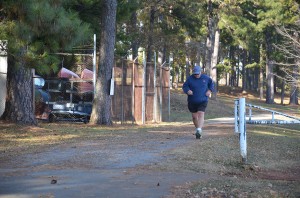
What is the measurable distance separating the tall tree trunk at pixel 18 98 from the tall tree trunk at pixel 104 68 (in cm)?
336

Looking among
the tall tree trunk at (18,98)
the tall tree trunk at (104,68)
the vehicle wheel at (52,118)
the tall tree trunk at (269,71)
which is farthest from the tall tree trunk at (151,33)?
the tall tree trunk at (269,71)

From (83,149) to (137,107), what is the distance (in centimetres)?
1116

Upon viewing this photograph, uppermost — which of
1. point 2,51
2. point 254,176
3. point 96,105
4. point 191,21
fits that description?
point 191,21

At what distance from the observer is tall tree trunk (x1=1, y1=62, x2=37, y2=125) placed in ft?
47.7

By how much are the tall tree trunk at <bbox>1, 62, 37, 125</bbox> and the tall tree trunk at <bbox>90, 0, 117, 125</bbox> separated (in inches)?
132

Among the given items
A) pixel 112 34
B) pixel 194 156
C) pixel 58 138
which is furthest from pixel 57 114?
pixel 194 156

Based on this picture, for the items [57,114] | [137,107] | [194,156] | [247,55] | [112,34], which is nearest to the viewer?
[194,156]

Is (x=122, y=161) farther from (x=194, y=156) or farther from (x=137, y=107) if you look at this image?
(x=137, y=107)

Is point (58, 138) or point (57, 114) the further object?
point (57, 114)

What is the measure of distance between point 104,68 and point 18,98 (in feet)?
12.7

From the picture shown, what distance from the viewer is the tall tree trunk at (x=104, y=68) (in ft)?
57.5

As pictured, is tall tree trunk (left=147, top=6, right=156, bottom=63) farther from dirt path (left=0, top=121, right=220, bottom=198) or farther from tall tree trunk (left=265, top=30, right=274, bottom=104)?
dirt path (left=0, top=121, right=220, bottom=198)

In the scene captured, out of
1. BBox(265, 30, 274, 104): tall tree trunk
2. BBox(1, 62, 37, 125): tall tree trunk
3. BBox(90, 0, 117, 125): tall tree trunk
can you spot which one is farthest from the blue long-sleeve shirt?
BBox(265, 30, 274, 104): tall tree trunk

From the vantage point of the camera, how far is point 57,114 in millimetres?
19484
